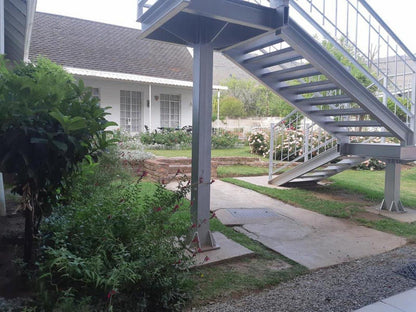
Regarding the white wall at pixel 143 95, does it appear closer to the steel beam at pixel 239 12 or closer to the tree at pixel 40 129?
the steel beam at pixel 239 12

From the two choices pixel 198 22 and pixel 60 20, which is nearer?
pixel 198 22

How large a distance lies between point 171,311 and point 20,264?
1290mm

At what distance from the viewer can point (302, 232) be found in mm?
4805

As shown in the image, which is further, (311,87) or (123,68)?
(123,68)

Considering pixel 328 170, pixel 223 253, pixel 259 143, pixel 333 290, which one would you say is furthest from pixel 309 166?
pixel 259 143

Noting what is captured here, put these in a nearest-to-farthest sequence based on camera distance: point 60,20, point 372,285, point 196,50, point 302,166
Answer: point 372,285 < point 196,50 < point 302,166 < point 60,20

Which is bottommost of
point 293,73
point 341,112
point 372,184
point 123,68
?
point 372,184

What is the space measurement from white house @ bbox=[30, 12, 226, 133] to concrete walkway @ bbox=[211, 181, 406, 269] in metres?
9.21

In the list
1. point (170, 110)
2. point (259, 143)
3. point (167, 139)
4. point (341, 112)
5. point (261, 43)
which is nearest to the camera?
A: point (261, 43)

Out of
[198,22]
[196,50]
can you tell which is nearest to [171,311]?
[196,50]

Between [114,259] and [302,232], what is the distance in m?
3.01

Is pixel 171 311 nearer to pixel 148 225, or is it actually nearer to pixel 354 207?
pixel 148 225

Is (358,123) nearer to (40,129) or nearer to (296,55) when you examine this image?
(296,55)

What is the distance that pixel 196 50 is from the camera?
12.9ft
